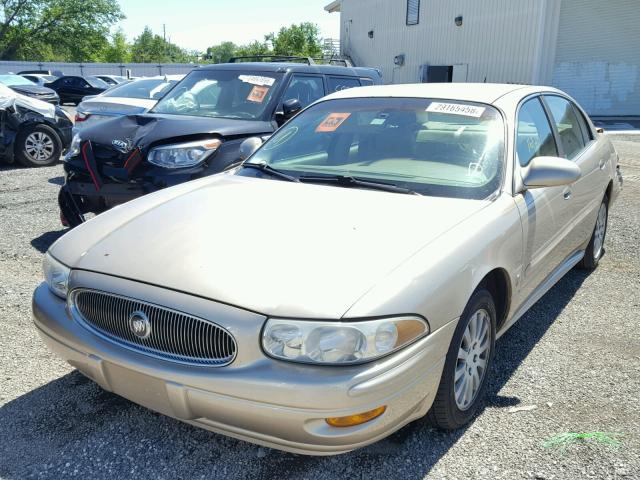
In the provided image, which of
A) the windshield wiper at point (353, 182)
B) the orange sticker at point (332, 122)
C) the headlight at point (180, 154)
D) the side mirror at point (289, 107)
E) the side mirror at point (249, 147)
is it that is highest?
the orange sticker at point (332, 122)

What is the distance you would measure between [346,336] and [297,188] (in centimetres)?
132

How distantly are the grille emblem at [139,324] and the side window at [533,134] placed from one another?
2.24 metres

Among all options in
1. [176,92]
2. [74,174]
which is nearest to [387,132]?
[74,174]

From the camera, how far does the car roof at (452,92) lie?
146 inches

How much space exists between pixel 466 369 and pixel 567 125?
8.21ft

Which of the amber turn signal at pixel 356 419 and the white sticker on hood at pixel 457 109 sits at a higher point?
the white sticker on hood at pixel 457 109

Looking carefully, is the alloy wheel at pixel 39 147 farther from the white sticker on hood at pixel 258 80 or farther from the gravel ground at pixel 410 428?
the gravel ground at pixel 410 428

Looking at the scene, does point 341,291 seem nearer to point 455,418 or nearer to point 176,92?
point 455,418

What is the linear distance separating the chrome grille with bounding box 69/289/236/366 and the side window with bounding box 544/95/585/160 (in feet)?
9.93

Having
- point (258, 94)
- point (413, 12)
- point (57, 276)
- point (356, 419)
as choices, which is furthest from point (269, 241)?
point (413, 12)

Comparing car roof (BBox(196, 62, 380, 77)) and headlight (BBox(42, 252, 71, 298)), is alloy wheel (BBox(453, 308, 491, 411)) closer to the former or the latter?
headlight (BBox(42, 252, 71, 298))

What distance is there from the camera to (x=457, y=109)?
11.7 feet

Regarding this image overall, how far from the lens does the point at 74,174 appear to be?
5336 millimetres

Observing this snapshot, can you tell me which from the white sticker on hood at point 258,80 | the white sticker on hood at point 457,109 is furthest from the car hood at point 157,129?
the white sticker on hood at point 457,109
